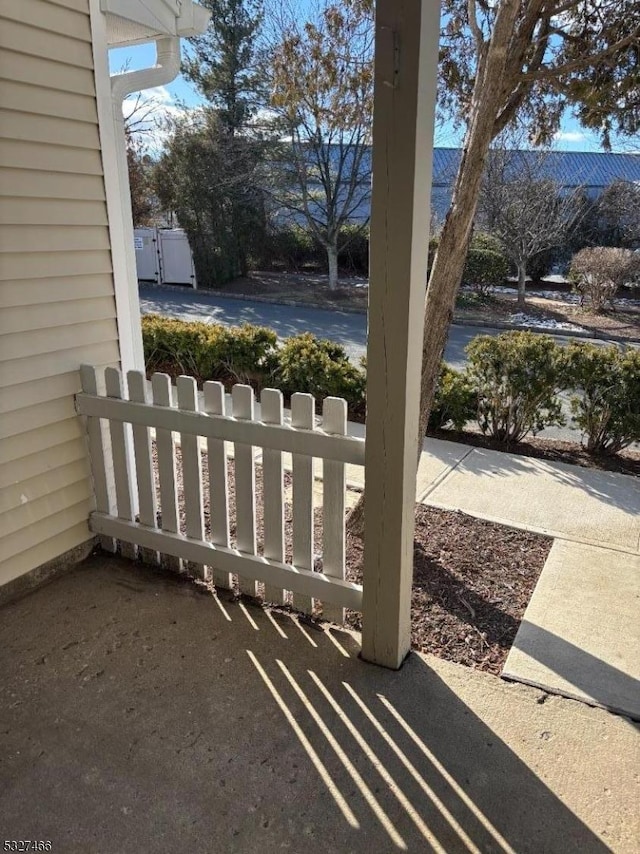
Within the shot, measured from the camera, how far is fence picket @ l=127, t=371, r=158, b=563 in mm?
2670

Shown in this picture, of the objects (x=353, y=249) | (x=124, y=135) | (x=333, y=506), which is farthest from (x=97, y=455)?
(x=353, y=249)

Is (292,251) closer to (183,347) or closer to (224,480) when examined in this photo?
(183,347)

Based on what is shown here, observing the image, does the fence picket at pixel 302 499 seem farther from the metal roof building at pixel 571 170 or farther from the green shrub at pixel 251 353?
the metal roof building at pixel 571 170

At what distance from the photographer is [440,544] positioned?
3141 mm

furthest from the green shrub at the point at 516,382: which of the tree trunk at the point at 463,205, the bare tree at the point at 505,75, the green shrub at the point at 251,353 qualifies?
the green shrub at the point at 251,353

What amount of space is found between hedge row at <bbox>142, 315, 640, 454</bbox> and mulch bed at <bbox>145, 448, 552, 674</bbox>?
4.86 ft

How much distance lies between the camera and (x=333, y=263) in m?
16.1

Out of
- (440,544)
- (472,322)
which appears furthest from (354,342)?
(440,544)

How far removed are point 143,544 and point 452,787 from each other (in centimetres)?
170

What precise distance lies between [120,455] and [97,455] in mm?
143

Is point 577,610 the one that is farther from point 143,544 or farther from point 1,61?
point 1,61

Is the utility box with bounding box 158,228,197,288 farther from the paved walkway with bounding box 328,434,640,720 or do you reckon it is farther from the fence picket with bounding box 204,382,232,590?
the fence picket with bounding box 204,382,232,590

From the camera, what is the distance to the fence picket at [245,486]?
7.96 ft

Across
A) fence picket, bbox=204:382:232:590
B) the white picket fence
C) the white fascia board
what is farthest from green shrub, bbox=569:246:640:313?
fence picket, bbox=204:382:232:590
